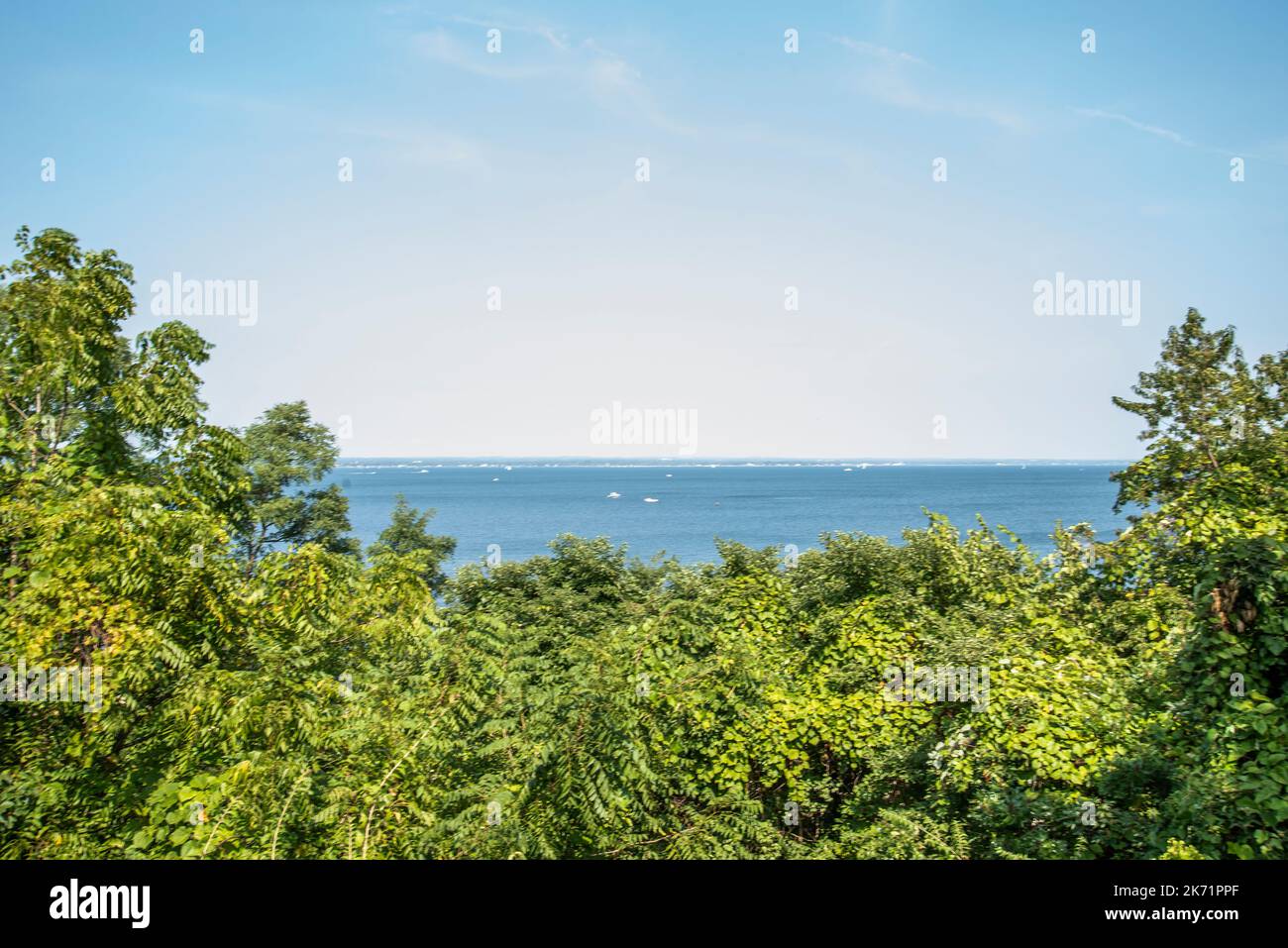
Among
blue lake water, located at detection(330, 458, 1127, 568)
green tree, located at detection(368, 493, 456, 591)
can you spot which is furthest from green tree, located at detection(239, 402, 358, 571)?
blue lake water, located at detection(330, 458, 1127, 568)

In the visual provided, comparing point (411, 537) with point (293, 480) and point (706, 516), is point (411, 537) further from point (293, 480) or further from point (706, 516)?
point (706, 516)

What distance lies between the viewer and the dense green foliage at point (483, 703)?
5.89 meters

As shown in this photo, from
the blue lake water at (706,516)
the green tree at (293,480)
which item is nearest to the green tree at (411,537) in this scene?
the green tree at (293,480)

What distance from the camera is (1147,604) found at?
12594mm

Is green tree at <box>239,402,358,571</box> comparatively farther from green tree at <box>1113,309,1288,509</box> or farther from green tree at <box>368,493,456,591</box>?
green tree at <box>1113,309,1288,509</box>

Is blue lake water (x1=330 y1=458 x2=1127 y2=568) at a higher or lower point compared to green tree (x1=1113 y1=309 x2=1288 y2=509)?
lower

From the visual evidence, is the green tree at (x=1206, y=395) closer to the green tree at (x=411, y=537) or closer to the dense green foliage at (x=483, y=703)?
the dense green foliage at (x=483, y=703)

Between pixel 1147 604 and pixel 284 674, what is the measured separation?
12656mm

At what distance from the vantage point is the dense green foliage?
589 centimetres

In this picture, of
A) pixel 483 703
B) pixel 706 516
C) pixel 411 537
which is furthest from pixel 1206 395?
pixel 706 516

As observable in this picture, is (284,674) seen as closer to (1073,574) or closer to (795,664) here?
(795,664)

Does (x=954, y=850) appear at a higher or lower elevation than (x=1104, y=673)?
lower

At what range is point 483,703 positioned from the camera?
287 inches
